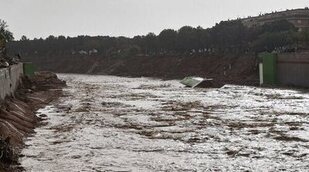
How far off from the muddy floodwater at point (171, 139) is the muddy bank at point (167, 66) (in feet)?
106

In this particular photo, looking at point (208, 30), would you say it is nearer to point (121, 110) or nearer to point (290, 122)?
point (121, 110)

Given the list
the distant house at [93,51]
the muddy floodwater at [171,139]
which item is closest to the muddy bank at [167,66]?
the distant house at [93,51]

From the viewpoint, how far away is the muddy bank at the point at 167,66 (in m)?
69.3

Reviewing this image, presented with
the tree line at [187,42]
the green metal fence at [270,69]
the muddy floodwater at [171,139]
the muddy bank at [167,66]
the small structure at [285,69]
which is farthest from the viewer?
the tree line at [187,42]

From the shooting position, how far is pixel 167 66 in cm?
9700

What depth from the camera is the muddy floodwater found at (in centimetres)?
1445

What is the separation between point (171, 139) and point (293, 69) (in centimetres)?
3505

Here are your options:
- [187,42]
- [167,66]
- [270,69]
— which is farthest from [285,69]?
[187,42]

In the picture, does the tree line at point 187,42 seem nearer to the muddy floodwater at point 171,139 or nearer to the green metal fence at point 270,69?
the green metal fence at point 270,69

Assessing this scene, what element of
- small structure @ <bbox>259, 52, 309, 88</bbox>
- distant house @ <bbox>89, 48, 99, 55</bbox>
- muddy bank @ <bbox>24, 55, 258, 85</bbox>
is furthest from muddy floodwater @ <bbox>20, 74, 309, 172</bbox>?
distant house @ <bbox>89, 48, 99, 55</bbox>

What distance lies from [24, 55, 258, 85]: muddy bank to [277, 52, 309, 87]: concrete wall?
14.5ft

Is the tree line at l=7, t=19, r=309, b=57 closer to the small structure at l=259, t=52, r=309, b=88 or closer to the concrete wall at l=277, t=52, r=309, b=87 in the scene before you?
the small structure at l=259, t=52, r=309, b=88

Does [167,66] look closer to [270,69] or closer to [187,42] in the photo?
[187,42]

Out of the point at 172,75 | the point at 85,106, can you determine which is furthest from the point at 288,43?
the point at 85,106
